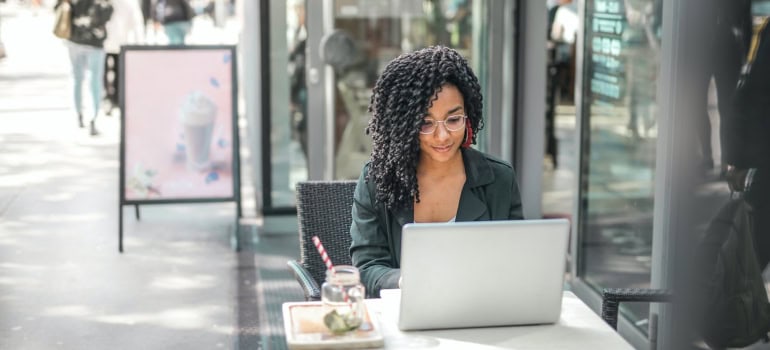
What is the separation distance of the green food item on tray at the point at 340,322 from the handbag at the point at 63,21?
742 centimetres

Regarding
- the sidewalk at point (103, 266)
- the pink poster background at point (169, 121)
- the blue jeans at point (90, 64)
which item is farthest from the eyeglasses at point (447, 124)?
the blue jeans at point (90, 64)

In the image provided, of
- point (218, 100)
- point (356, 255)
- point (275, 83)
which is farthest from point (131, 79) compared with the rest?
point (356, 255)

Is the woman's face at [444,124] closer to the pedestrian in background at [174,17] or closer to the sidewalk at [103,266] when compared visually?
the sidewalk at [103,266]

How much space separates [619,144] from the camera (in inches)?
189

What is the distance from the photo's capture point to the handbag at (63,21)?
9.31 m

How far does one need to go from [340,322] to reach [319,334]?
0.05 meters

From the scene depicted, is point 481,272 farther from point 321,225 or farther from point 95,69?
point 95,69

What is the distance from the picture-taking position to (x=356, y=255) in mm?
3158

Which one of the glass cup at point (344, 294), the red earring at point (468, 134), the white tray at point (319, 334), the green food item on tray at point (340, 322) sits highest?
the red earring at point (468, 134)

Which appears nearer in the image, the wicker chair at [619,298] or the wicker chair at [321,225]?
the wicker chair at [619,298]

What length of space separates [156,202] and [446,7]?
1957mm

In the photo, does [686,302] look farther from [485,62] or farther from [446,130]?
[485,62]

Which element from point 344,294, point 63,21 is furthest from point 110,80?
point 344,294

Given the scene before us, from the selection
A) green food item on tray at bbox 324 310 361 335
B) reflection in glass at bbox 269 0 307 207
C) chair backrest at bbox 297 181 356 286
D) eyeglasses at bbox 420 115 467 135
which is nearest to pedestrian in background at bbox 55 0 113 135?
reflection in glass at bbox 269 0 307 207
